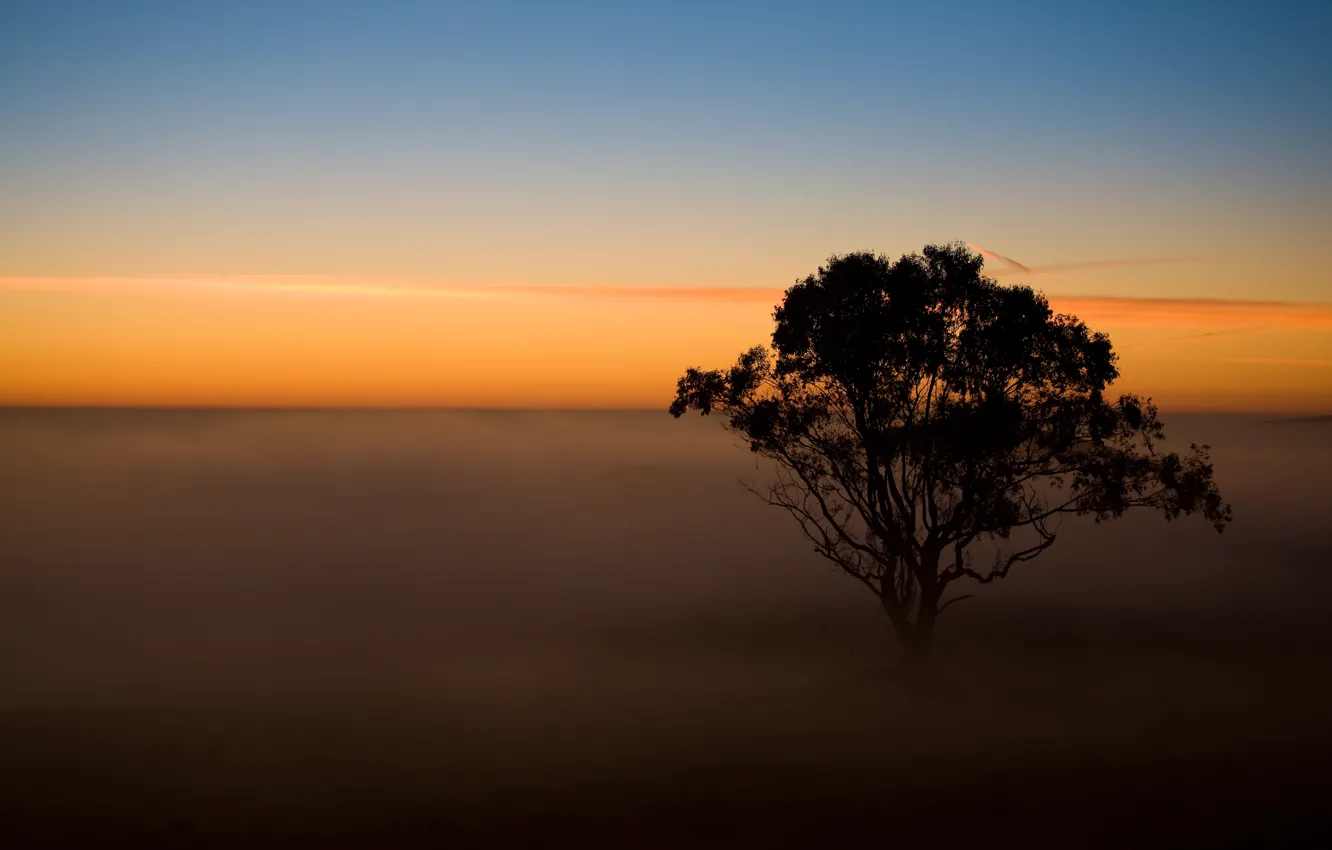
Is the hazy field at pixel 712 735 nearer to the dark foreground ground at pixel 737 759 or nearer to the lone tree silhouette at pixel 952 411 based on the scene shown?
the dark foreground ground at pixel 737 759

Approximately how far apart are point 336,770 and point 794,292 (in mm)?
21748

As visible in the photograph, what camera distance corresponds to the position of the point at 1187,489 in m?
33.6

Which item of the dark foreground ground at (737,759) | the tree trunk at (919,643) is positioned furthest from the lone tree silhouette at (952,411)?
the dark foreground ground at (737,759)

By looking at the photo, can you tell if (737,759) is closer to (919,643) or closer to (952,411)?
(919,643)

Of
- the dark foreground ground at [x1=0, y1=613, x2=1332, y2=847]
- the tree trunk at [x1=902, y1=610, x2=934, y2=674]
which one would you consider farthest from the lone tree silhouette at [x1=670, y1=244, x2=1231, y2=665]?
the dark foreground ground at [x1=0, y1=613, x2=1332, y2=847]

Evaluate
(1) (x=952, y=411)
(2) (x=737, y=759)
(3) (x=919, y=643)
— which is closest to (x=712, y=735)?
(2) (x=737, y=759)

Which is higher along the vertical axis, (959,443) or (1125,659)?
(959,443)

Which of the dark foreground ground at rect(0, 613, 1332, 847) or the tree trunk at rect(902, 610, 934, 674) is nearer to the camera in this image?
the dark foreground ground at rect(0, 613, 1332, 847)

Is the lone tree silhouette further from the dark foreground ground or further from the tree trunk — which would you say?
the dark foreground ground

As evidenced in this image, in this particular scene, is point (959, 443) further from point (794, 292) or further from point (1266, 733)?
point (1266, 733)

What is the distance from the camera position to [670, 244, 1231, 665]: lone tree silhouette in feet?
109

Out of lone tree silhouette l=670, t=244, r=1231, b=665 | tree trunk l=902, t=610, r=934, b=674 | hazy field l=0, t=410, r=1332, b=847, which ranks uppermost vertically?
lone tree silhouette l=670, t=244, r=1231, b=665

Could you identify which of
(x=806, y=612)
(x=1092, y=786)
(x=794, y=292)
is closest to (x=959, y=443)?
Answer: (x=794, y=292)

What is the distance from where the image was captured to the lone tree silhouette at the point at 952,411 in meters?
33.2
